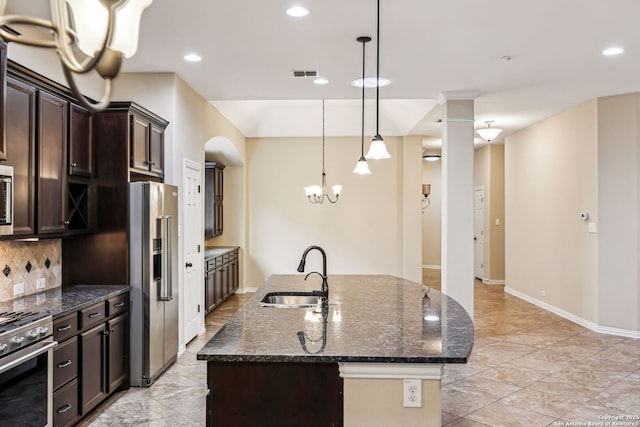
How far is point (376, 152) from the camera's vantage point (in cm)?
337

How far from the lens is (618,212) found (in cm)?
564

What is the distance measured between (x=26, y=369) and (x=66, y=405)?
1.85 feet

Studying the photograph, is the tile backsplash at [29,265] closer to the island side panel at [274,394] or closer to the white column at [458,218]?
the island side panel at [274,394]

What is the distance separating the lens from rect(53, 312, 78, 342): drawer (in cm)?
286

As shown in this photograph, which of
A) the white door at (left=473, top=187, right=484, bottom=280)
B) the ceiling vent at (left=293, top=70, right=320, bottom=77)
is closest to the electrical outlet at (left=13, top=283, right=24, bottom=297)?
the ceiling vent at (left=293, top=70, right=320, bottom=77)

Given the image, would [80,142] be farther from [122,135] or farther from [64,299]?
[64,299]

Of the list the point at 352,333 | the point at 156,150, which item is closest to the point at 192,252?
the point at 156,150

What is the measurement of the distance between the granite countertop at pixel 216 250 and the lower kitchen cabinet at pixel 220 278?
35 mm

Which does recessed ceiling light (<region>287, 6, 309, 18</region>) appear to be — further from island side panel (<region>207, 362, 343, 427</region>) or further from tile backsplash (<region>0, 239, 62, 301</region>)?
tile backsplash (<region>0, 239, 62, 301</region>)

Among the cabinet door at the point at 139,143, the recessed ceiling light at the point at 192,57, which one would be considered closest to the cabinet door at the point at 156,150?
the cabinet door at the point at 139,143

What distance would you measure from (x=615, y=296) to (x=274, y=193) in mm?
5421

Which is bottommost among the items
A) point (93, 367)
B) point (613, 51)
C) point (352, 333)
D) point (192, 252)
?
point (93, 367)

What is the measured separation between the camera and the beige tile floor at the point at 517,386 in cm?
334

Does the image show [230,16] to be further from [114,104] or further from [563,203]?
[563,203]
